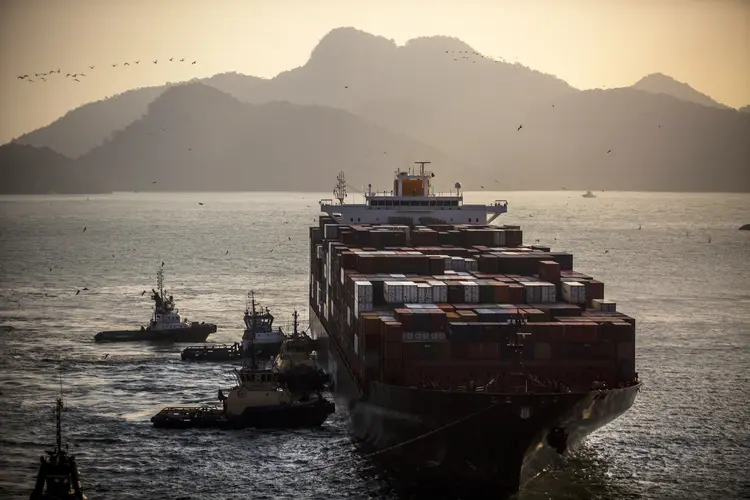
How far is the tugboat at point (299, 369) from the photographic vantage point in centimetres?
5447

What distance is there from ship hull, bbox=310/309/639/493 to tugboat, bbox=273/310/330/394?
11.8m

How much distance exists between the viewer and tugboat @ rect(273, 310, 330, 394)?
5447cm

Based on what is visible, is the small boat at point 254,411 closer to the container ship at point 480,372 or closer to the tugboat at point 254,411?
the tugboat at point 254,411

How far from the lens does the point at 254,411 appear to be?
161ft

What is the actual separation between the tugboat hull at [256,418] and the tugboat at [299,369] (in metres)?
3.70

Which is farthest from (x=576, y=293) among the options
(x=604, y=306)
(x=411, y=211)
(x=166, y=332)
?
(x=411, y=211)

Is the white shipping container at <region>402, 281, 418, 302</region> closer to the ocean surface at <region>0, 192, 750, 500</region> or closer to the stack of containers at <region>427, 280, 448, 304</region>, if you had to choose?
the stack of containers at <region>427, 280, 448, 304</region>

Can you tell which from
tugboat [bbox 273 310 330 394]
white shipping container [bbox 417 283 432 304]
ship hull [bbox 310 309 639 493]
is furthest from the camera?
tugboat [bbox 273 310 330 394]

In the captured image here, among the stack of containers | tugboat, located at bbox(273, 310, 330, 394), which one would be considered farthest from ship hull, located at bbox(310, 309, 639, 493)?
tugboat, located at bbox(273, 310, 330, 394)

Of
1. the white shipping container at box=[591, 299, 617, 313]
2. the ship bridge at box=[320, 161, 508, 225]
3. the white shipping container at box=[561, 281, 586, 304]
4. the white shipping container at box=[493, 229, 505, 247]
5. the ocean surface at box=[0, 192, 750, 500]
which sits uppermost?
the ship bridge at box=[320, 161, 508, 225]

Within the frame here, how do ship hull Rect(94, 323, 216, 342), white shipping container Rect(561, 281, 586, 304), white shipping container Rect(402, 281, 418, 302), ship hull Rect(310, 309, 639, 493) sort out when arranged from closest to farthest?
ship hull Rect(310, 309, 639, 493) → white shipping container Rect(402, 281, 418, 302) → white shipping container Rect(561, 281, 586, 304) → ship hull Rect(94, 323, 216, 342)

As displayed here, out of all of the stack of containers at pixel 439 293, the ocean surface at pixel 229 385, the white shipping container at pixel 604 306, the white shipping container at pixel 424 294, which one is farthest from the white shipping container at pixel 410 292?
the white shipping container at pixel 604 306

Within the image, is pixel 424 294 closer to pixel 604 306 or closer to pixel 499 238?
pixel 604 306

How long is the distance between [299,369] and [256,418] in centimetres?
664
